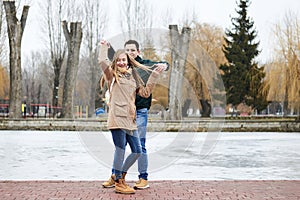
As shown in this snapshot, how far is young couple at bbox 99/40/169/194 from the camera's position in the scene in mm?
5008

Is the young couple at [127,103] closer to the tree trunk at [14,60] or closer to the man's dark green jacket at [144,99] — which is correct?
the man's dark green jacket at [144,99]

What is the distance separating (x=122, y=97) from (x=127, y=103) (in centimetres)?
8

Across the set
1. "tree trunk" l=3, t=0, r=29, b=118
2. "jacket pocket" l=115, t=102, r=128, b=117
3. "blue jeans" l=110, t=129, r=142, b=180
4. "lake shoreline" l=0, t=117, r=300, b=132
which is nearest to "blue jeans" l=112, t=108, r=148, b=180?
"blue jeans" l=110, t=129, r=142, b=180

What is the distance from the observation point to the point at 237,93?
102ft

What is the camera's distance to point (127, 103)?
16.6ft

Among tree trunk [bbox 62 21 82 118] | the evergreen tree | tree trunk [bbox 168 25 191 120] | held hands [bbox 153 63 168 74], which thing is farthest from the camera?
the evergreen tree

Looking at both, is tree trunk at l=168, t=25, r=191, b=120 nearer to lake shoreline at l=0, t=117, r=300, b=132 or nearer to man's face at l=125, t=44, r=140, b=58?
lake shoreline at l=0, t=117, r=300, b=132

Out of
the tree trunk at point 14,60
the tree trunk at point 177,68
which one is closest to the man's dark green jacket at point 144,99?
the tree trunk at point 177,68

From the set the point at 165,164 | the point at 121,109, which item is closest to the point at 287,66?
the point at 165,164

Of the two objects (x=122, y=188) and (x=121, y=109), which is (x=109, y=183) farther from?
(x=121, y=109)

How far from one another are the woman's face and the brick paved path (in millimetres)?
1340

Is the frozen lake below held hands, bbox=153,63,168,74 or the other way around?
below

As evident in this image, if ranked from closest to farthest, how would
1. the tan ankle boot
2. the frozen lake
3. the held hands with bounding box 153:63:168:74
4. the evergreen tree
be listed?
the tan ankle boot
the held hands with bounding box 153:63:168:74
the frozen lake
the evergreen tree

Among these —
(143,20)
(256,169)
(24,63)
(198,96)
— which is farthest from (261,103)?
(24,63)
